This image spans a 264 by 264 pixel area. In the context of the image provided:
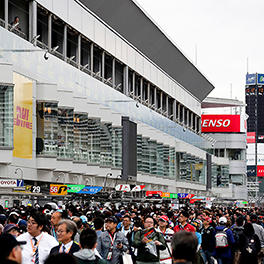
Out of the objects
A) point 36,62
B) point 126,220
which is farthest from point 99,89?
point 126,220

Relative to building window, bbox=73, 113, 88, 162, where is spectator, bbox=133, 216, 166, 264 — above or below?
below

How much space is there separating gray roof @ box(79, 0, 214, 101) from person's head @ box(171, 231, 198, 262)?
140 feet

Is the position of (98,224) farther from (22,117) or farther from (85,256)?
(22,117)

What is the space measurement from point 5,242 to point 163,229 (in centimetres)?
960

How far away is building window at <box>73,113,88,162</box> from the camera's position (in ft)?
151

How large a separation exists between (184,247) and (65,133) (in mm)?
37128

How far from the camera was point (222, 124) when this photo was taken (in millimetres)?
130625

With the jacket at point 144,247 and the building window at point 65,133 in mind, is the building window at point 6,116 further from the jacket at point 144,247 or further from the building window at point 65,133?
the jacket at point 144,247

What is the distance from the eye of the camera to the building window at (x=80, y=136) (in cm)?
4606

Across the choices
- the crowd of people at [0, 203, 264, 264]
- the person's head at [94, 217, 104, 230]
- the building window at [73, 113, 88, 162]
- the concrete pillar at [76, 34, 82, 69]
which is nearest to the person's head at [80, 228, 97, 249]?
the crowd of people at [0, 203, 264, 264]

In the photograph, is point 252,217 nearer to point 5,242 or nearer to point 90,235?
point 90,235

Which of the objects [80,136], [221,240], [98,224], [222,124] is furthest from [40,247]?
[222,124]

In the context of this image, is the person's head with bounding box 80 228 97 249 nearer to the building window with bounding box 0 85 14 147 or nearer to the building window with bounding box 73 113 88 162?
the building window with bounding box 0 85 14 147

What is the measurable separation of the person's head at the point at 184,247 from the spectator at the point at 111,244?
22.9ft
